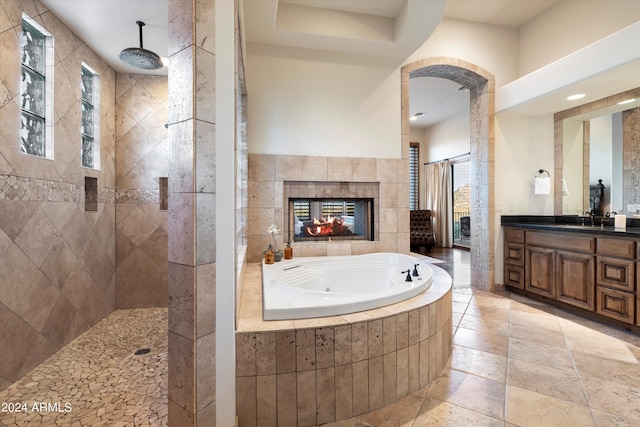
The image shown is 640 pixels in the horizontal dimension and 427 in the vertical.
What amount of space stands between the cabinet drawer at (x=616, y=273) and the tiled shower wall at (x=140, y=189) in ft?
14.5

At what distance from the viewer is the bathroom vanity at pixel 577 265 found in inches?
96.8

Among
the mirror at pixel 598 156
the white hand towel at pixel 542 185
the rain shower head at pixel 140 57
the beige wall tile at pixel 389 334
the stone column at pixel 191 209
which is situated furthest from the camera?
the white hand towel at pixel 542 185

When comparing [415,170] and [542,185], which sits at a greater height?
[415,170]

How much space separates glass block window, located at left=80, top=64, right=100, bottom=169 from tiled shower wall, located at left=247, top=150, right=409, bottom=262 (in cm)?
150

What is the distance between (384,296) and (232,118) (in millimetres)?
1336

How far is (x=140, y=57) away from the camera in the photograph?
2188 millimetres

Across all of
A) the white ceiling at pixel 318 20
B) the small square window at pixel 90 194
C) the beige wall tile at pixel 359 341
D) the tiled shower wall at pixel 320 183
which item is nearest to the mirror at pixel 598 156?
the white ceiling at pixel 318 20

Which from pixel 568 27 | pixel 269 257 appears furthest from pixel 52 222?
pixel 568 27

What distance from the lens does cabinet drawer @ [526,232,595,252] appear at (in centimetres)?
277

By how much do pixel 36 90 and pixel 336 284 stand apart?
2.92 metres

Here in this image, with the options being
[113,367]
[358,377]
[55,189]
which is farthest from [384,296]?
[55,189]

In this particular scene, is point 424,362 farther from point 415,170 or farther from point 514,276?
point 415,170

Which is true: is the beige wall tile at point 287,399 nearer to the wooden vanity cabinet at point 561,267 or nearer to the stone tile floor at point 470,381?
the stone tile floor at point 470,381

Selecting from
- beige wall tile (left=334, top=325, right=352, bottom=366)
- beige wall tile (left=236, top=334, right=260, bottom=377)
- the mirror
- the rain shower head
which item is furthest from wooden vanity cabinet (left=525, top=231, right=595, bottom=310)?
the rain shower head
